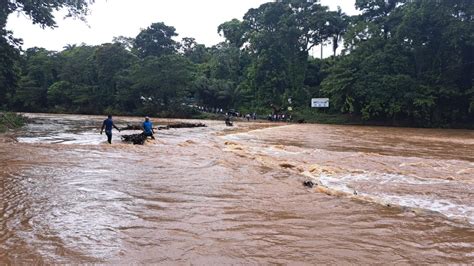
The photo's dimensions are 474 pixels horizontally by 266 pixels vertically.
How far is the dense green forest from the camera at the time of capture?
37.5m

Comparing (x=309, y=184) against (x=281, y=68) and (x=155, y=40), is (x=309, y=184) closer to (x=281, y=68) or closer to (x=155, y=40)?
(x=281, y=68)

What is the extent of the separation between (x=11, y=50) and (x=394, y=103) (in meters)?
35.4

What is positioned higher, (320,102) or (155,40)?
(155,40)

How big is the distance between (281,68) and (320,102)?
8.91 m

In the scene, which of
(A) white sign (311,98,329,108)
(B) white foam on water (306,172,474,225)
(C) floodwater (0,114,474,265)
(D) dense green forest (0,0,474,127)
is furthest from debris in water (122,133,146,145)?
(A) white sign (311,98,329,108)

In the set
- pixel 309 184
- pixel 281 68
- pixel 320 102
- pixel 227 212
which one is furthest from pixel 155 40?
pixel 227 212

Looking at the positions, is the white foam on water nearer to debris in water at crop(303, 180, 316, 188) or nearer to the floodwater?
the floodwater

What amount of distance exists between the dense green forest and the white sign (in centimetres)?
124

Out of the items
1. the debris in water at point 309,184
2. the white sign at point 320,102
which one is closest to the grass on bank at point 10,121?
the debris in water at point 309,184

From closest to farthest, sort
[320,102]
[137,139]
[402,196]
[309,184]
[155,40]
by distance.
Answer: [402,196] → [309,184] → [137,139] → [320,102] → [155,40]

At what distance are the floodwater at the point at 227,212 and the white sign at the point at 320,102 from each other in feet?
120

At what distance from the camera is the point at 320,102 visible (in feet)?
159

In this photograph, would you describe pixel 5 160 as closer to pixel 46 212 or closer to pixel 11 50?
pixel 46 212

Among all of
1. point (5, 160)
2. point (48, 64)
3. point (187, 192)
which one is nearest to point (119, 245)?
point (187, 192)
